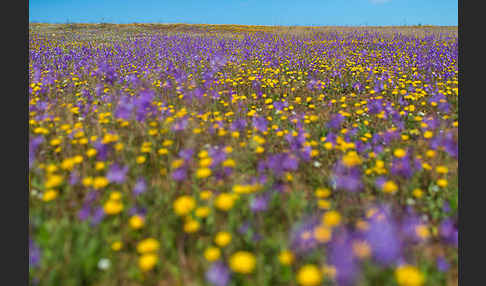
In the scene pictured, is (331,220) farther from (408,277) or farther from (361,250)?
(408,277)

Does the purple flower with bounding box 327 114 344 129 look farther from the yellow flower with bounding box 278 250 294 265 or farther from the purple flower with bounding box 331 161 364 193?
the yellow flower with bounding box 278 250 294 265

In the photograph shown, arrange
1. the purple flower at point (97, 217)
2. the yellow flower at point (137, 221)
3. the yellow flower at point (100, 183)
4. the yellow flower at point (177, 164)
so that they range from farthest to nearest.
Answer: the yellow flower at point (177, 164) < the yellow flower at point (100, 183) < the purple flower at point (97, 217) < the yellow flower at point (137, 221)

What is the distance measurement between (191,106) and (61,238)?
11.1 feet

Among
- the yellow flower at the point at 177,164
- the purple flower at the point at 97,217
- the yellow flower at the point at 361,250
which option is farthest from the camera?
the yellow flower at the point at 177,164

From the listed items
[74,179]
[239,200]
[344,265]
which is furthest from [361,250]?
Answer: [74,179]

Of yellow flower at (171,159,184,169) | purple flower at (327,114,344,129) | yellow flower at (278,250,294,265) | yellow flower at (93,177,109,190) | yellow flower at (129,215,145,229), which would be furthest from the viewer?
purple flower at (327,114,344,129)

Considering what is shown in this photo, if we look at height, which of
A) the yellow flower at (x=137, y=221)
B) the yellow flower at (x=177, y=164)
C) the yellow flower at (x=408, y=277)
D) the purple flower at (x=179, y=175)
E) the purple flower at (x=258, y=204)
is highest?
the yellow flower at (x=177, y=164)

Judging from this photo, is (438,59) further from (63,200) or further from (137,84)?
(63,200)

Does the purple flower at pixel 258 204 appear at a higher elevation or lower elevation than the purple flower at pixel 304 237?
higher

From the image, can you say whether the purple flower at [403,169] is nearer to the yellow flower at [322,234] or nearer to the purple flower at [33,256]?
the yellow flower at [322,234]

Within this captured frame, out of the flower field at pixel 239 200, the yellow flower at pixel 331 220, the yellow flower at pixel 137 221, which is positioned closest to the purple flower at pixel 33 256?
the flower field at pixel 239 200

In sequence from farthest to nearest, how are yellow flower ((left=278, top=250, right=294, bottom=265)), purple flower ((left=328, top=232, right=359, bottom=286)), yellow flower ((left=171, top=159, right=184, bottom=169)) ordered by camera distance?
yellow flower ((left=171, top=159, right=184, bottom=169)) < yellow flower ((left=278, top=250, right=294, bottom=265)) < purple flower ((left=328, top=232, right=359, bottom=286))

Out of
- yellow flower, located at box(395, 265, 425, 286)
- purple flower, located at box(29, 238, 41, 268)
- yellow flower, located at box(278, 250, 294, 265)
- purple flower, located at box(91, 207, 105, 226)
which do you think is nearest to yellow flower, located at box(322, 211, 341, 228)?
yellow flower, located at box(278, 250, 294, 265)

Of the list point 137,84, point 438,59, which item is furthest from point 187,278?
point 438,59
